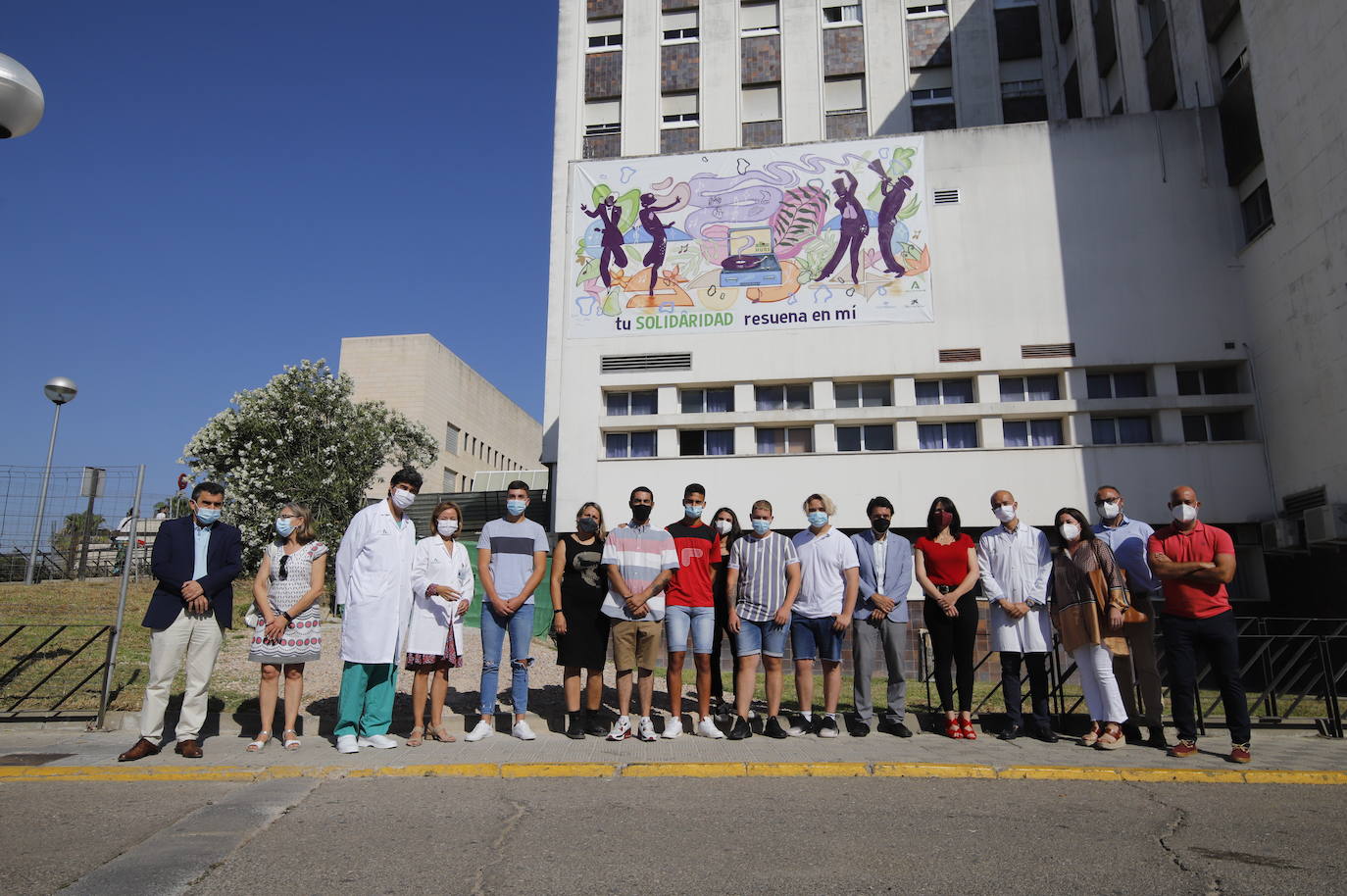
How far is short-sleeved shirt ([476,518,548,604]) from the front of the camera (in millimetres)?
6879

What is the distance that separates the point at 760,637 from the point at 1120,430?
16561 millimetres

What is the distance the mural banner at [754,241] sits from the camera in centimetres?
2073

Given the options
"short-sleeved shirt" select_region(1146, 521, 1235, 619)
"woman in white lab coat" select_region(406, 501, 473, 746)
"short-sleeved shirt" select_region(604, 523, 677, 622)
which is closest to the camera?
"short-sleeved shirt" select_region(1146, 521, 1235, 619)

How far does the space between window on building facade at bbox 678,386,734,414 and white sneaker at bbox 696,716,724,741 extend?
14.9 m

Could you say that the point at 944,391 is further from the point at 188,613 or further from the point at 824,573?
the point at 188,613

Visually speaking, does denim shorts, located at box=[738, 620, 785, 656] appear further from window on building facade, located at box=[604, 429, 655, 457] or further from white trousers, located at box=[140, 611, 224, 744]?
window on building facade, located at box=[604, 429, 655, 457]

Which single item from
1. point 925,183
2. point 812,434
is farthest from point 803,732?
point 925,183

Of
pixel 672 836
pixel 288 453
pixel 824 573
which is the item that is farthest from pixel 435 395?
pixel 672 836

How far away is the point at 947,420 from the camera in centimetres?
2050

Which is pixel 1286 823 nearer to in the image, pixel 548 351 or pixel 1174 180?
pixel 1174 180

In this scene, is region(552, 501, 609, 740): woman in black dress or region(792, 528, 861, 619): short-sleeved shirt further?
region(792, 528, 861, 619): short-sleeved shirt

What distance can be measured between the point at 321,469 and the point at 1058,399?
21.0 metres

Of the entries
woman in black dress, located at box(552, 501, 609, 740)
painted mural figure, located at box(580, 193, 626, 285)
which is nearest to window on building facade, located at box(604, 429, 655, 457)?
painted mural figure, located at box(580, 193, 626, 285)

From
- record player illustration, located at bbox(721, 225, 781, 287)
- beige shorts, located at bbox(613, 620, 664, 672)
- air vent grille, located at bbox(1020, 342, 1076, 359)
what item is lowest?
beige shorts, located at bbox(613, 620, 664, 672)
